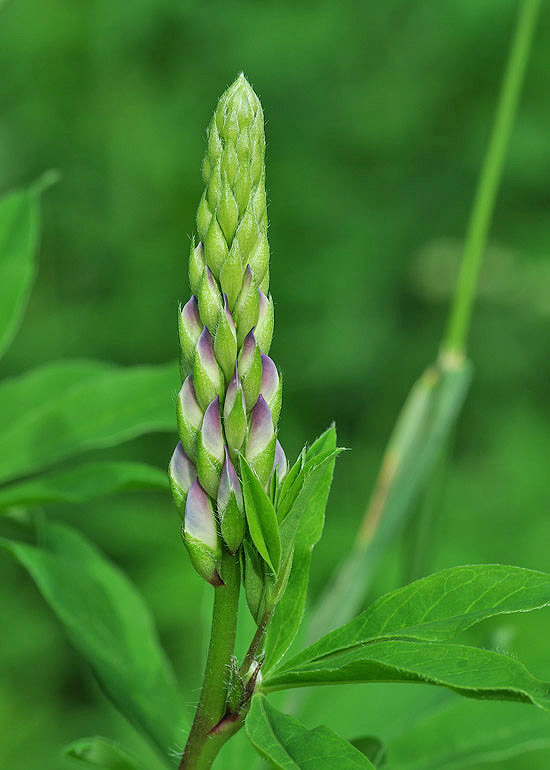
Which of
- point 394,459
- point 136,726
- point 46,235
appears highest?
point 46,235

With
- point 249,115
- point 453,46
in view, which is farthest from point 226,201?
point 453,46

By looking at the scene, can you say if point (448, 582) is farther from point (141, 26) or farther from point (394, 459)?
point (141, 26)

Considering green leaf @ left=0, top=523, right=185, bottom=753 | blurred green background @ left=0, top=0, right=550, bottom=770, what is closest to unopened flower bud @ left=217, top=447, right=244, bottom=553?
green leaf @ left=0, top=523, right=185, bottom=753

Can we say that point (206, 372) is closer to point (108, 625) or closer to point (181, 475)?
point (181, 475)

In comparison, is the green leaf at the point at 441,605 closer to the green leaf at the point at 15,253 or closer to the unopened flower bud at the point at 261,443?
the unopened flower bud at the point at 261,443

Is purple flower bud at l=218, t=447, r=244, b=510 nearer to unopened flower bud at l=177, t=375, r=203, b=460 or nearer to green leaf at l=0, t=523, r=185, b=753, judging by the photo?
unopened flower bud at l=177, t=375, r=203, b=460

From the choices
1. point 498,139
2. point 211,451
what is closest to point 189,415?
point 211,451
